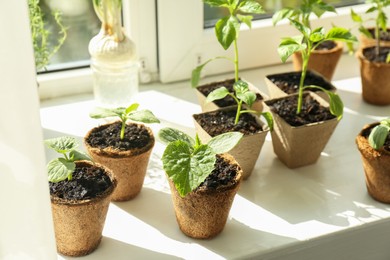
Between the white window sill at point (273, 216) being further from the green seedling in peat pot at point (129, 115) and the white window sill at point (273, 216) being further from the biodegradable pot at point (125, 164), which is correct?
the green seedling in peat pot at point (129, 115)

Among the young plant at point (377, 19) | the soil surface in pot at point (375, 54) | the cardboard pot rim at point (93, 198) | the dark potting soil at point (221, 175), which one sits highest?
the young plant at point (377, 19)

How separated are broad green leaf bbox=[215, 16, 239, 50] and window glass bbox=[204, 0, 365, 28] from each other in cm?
44

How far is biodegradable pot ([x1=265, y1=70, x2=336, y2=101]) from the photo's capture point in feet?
5.65

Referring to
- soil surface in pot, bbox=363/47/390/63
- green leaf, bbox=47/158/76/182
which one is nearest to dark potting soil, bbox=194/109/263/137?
green leaf, bbox=47/158/76/182

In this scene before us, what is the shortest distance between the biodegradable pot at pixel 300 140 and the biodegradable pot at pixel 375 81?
0.25 meters

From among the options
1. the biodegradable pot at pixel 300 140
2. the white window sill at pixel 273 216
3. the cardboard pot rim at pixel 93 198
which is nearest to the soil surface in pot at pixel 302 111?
the biodegradable pot at pixel 300 140

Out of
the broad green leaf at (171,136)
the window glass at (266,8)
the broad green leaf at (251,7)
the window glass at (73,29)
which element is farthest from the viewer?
the window glass at (266,8)

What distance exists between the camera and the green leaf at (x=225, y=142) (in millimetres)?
1353

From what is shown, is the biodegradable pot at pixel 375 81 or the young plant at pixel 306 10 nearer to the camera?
the young plant at pixel 306 10

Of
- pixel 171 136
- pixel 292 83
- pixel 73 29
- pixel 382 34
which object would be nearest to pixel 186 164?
pixel 171 136

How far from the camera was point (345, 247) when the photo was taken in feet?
4.85

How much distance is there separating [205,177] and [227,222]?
0.23 metres

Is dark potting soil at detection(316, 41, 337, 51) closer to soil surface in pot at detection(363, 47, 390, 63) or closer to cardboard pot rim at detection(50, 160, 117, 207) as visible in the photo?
soil surface in pot at detection(363, 47, 390, 63)

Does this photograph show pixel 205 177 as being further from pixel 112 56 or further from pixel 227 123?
pixel 112 56
